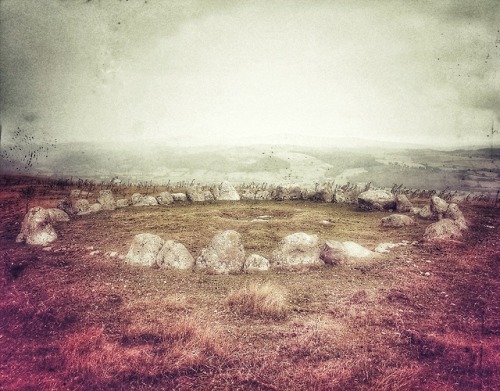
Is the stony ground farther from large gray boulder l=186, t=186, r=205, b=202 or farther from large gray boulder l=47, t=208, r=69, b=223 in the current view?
large gray boulder l=186, t=186, r=205, b=202

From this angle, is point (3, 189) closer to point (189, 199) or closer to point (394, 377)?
point (189, 199)

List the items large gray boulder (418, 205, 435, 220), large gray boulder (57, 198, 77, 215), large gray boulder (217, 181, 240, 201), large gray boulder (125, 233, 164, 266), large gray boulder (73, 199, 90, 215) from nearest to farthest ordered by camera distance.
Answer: large gray boulder (125, 233, 164, 266) < large gray boulder (418, 205, 435, 220) < large gray boulder (57, 198, 77, 215) < large gray boulder (73, 199, 90, 215) < large gray boulder (217, 181, 240, 201)

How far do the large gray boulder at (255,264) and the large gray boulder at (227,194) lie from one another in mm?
12934

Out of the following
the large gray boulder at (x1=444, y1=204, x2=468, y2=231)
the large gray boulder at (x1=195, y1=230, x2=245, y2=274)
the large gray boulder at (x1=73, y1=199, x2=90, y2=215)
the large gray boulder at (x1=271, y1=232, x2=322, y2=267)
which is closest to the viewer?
the large gray boulder at (x1=195, y1=230, x2=245, y2=274)

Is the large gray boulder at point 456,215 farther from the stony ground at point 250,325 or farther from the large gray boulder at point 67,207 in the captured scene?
the large gray boulder at point 67,207

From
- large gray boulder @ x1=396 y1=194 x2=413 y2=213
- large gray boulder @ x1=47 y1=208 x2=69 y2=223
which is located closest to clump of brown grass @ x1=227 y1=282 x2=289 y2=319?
large gray boulder @ x1=47 y1=208 x2=69 y2=223

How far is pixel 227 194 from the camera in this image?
72.6 feet

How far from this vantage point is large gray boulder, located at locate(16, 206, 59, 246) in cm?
1129

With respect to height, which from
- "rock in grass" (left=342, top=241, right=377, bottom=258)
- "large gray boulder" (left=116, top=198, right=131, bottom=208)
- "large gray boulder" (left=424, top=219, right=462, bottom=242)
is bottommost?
"large gray boulder" (left=116, top=198, right=131, bottom=208)

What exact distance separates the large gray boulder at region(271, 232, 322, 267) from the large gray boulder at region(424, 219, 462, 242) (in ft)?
16.0

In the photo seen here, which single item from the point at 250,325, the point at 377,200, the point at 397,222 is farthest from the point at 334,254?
the point at 377,200

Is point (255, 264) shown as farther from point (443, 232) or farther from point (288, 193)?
point (288, 193)

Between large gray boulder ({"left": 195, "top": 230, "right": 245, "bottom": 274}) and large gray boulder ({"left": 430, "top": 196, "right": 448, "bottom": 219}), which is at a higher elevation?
large gray boulder ({"left": 430, "top": 196, "right": 448, "bottom": 219})

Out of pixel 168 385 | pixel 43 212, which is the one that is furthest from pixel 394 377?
pixel 43 212
